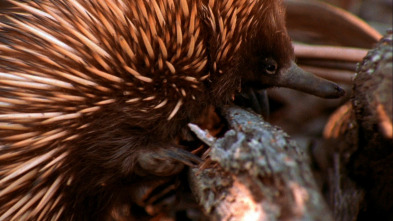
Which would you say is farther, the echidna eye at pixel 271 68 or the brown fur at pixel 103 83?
the echidna eye at pixel 271 68

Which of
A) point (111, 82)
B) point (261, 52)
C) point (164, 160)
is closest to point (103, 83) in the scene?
point (111, 82)

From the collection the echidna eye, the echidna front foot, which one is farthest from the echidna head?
the echidna front foot

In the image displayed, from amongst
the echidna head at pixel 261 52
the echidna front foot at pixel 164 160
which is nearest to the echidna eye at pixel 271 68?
the echidna head at pixel 261 52

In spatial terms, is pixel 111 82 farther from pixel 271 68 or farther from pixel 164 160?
pixel 271 68

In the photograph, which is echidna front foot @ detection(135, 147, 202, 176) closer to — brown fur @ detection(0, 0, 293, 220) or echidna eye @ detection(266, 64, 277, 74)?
brown fur @ detection(0, 0, 293, 220)

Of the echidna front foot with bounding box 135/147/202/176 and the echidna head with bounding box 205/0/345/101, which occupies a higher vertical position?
the echidna head with bounding box 205/0/345/101

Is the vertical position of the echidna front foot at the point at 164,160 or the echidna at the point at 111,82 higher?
the echidna at the point at 111,82

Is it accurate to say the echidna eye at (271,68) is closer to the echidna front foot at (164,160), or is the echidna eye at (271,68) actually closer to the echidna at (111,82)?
the echidna at (111,82)
